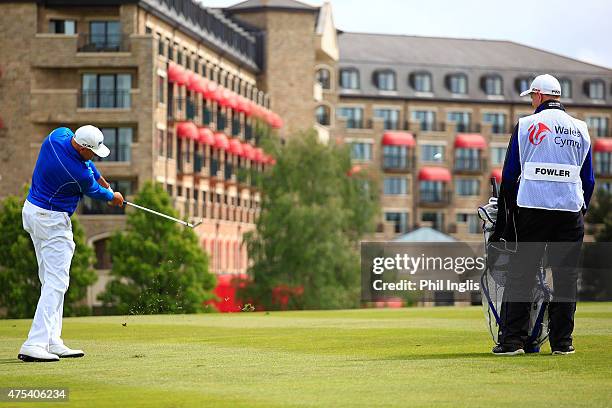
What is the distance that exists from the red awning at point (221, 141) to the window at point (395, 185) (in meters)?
54.9

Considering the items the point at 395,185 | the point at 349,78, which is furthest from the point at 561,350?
the point at 395,185

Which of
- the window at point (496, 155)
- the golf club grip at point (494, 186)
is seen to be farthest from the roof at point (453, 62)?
Result: the golf club grip at point (494, 186)

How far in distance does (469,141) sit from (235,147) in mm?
54983

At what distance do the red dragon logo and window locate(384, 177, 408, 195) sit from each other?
148987 mm

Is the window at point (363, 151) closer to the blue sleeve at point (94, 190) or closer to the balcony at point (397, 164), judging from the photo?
the balcony at point (397, 164)

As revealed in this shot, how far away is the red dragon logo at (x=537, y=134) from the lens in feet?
54.4

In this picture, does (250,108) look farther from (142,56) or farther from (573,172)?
(573,172)

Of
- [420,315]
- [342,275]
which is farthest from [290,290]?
[420,315]

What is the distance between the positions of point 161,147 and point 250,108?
21929mm

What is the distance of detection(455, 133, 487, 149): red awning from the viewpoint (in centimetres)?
16538

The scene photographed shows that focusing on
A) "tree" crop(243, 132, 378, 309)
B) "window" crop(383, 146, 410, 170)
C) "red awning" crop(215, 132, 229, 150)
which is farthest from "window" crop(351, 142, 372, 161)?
"tree" crop(243, 132, 378, 309)

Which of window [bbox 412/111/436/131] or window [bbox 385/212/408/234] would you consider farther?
window [bbox 412/111/436/131]

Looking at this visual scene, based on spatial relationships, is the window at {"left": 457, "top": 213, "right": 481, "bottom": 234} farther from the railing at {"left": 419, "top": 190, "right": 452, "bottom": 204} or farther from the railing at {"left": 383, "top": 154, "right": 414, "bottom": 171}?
the railing at {"left": 383, "top": 154, "right": 414, "bottom": 171}

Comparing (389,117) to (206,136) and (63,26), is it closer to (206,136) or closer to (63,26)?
(206,136)
